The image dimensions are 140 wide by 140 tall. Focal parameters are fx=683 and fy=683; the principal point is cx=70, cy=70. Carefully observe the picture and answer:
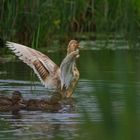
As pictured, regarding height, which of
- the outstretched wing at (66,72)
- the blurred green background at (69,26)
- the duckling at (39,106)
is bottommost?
the duckling at (39,106)

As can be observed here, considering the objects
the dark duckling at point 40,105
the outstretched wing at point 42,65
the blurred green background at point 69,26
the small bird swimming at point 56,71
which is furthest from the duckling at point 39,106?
the outstretched wing at point 42,65

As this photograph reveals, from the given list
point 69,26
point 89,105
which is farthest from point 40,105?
point 69,26

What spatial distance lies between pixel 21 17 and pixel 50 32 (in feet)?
5.07

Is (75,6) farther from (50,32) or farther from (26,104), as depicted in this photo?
(26,104)

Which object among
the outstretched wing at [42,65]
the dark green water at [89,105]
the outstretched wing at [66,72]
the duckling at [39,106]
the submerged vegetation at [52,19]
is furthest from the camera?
the submerged vegetation at [52,19]

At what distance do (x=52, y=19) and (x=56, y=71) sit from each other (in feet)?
12.4

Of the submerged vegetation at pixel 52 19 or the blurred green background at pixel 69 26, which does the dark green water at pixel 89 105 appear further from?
the submerged vegetation at pixel 52 19

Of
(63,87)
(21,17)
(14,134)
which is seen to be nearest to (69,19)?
(21,17)

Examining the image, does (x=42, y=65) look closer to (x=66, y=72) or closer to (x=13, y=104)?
(x=66, y=72)

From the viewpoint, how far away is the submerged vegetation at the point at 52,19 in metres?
12.8

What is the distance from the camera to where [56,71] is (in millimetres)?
10031

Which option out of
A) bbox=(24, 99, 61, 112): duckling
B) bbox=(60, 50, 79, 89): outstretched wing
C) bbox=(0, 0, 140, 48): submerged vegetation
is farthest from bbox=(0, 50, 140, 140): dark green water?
bbox=(0, 0, 140, 48): submerged vegetation

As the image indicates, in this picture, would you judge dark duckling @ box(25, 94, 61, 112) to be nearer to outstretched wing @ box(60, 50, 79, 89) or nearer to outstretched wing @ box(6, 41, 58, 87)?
outstretched wing @ box(60, 50, 79, 89)

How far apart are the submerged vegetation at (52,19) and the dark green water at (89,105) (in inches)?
24.4
